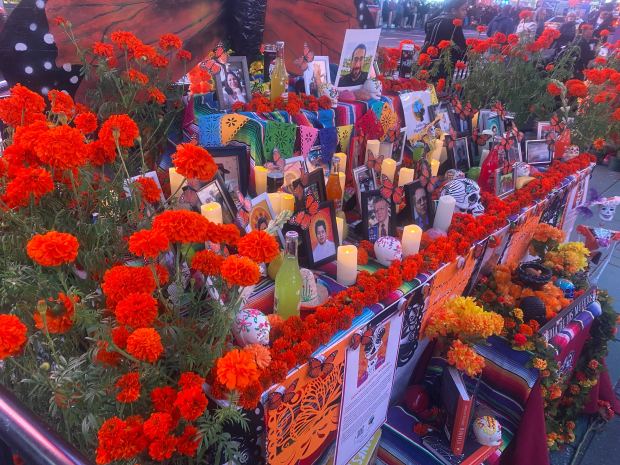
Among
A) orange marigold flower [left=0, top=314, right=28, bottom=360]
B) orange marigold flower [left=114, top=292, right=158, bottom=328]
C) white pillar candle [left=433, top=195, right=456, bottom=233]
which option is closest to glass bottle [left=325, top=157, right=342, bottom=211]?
white pillar candle [left=433, top=195, right=456, bottom=233]

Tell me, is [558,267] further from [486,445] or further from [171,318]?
[171,318]

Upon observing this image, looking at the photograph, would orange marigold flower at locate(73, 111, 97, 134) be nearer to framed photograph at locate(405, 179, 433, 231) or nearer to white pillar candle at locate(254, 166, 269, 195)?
white pillar candle at locate(254, 166, 269, 195)

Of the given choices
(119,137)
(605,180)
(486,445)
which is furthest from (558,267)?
(605,180)

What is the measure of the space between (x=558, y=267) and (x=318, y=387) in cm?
162

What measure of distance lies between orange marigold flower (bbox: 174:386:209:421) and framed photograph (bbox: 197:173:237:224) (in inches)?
31.4

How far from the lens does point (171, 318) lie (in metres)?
0.98

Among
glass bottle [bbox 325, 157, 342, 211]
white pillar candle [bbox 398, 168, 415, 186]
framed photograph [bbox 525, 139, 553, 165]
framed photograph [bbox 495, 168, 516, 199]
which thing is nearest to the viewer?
glass bottle [bbox 325, 157, 342, 211]

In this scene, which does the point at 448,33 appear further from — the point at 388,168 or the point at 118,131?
the point at 118,131

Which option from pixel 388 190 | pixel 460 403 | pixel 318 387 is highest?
pixel 388 190

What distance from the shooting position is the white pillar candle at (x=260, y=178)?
179cm

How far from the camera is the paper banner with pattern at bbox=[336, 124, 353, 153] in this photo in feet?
7.43

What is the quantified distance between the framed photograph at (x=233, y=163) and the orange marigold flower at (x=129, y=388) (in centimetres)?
Result: 101

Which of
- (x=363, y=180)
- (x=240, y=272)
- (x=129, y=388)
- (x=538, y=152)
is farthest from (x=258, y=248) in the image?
(x=538, y=152)

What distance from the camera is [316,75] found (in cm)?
261
